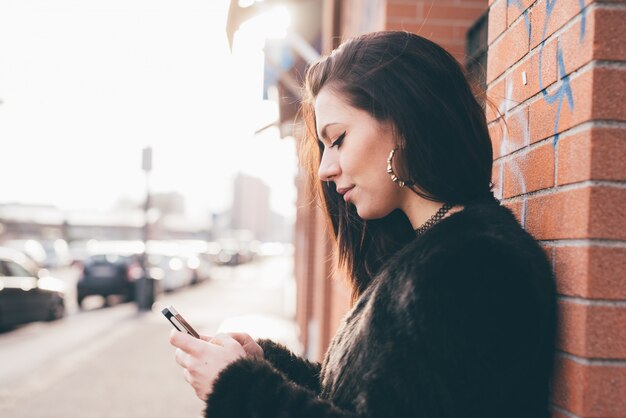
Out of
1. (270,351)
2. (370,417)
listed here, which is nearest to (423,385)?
(370,417)

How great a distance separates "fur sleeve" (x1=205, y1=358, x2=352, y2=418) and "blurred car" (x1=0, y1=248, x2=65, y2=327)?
9701mm

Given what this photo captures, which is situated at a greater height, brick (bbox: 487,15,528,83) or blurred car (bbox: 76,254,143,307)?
brick (bbox: 487,15,528,83)

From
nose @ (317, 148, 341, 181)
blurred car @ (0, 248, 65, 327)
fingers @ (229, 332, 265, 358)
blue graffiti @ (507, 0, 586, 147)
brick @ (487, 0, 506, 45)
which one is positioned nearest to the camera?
blue graffiti @ (507, 0, 586, 147)

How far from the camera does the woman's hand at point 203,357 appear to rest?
5.14ft

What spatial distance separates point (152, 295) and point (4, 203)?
7310cm

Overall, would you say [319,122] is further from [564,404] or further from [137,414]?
[137,414]

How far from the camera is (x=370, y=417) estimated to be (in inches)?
49.4

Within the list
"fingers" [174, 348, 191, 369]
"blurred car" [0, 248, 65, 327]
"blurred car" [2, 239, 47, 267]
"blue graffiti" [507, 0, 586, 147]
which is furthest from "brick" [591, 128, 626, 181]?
Answer: "blurred car" [2, 239, 47, 267]

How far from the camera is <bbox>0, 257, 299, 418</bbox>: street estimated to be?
5.90 m

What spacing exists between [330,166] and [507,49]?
2.06 ft

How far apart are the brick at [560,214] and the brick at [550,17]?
396mm

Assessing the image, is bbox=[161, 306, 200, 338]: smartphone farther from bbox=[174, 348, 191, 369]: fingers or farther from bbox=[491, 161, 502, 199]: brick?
bbox=[491, 161, 502, 199]: brick

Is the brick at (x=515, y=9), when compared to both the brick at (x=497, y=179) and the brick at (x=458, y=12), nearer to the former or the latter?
the brick at (x=497, y=179)

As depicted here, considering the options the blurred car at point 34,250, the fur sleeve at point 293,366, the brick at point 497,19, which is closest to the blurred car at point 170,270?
the blurred car at point 34,250
